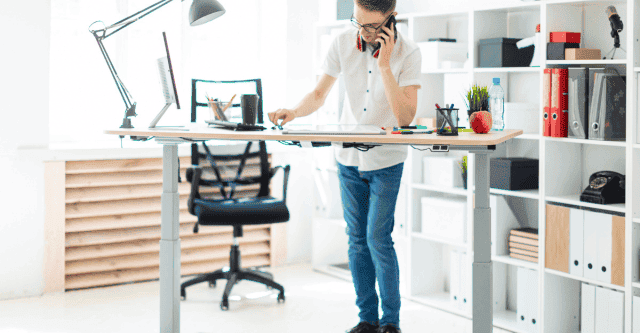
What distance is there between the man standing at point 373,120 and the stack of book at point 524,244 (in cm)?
84

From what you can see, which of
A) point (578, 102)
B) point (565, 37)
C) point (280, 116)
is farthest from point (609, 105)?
point (280, 116)

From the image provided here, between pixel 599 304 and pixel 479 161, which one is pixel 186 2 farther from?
pixel 599 304

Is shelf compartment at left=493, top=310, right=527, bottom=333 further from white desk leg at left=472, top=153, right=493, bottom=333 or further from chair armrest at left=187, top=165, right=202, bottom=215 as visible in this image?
chair armrest at left=187, top=165, right=202, bottom=215

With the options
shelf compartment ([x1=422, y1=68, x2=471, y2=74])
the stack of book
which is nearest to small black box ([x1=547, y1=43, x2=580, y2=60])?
shelf compartment ([x1=422, y1=68, x2=471, y2=74])

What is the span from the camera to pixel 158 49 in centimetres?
433

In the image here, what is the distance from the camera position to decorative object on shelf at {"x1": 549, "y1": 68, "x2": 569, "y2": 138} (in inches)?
115

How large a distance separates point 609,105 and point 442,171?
1029mm

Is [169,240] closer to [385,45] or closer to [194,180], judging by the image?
[194,180]

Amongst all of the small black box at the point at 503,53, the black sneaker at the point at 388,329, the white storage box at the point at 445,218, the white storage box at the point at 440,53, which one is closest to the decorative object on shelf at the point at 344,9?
the white storage box at the point at 440,53

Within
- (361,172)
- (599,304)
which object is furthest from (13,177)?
(599,304)

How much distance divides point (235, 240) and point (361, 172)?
1.40 meters

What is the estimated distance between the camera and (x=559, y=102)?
116 inches

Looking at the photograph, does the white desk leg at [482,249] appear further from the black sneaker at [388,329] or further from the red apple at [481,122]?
the black sneaker at [388,329]

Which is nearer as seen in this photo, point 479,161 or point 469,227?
point 479,161
